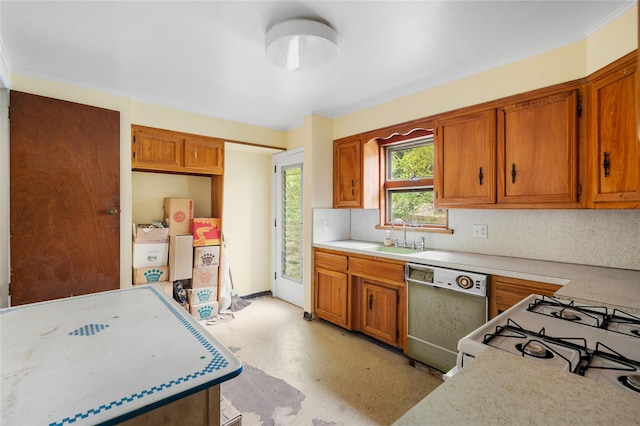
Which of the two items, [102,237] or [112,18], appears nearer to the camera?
[112,18]

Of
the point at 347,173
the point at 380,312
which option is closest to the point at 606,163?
the point at 380,312

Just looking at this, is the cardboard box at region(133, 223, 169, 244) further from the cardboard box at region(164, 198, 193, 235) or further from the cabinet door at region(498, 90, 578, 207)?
the cabinet door at region(498, 90, 578, 207)

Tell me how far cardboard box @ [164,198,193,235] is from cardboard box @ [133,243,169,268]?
0.70ft

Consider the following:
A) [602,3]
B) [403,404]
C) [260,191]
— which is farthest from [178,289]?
[602,3]

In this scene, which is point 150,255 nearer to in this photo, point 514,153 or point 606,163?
point 514,153

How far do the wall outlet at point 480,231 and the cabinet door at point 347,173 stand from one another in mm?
1173

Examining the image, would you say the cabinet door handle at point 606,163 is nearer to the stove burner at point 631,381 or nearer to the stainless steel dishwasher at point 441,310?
the stainless steel dishwasher at point 441,310

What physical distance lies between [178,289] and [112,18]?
262 centimetres

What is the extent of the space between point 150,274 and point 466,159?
3.26 m

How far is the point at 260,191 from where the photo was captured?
432 cm

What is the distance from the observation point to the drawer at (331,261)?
10.0 feet

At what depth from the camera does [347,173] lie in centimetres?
339

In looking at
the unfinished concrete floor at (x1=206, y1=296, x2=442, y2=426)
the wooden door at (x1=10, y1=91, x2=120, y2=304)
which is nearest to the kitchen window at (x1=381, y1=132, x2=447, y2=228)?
the unfinished concrete floor at (x1=206, y1=296, x2=442, y2=426)

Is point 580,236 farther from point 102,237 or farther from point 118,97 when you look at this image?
point 118,97
